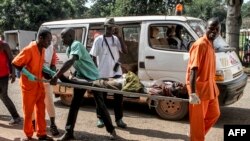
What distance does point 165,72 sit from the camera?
6.89 m

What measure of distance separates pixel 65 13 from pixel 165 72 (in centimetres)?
2150

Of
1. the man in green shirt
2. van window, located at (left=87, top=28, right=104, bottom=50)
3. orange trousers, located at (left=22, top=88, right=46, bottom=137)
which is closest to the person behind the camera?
the man in green shirt

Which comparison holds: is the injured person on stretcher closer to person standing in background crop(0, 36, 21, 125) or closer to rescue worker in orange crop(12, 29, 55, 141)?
rescue worker in orange crop(12, 29, 55, 141)

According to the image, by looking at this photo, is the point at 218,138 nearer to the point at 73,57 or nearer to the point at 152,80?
the point at 152,80

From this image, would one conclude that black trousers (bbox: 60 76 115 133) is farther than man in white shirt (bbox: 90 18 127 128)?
No

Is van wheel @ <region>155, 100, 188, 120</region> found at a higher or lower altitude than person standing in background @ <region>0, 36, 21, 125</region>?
lower

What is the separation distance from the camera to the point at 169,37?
22.9 feet

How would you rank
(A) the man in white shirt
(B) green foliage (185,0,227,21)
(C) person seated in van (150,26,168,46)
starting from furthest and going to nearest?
(B) green foliage (185,0,227,21)
(C) person seated in van (150,26,168,46)
(A) the man in white shirt

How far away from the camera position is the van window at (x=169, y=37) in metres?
6.77

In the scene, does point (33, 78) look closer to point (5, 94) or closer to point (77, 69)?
point (77, 69)

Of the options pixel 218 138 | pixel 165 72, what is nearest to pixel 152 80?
pixel 165 72

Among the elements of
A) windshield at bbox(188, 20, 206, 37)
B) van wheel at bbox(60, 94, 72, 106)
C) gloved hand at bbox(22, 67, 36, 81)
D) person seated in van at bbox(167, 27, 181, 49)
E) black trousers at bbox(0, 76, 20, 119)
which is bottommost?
van wheel at bbox(60, 94, 72, 106)

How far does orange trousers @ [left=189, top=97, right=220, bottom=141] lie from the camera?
4672 millimetres

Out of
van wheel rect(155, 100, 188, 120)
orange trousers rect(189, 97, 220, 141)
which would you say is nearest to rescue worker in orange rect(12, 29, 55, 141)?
orange trousers rect(189, 97, 220, 141)
